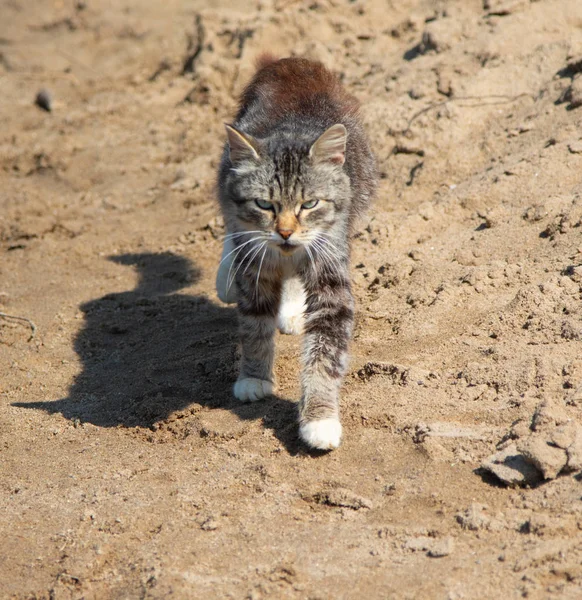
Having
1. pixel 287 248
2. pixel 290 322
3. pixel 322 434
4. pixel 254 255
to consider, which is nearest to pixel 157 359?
pixel 290 322

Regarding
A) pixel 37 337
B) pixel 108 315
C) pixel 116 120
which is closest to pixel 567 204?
pixel 108 315

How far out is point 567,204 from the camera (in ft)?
17.6

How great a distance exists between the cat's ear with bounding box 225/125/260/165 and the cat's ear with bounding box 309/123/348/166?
33 cm

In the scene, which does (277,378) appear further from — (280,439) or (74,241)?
(74,241)

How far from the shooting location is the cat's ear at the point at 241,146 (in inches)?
175

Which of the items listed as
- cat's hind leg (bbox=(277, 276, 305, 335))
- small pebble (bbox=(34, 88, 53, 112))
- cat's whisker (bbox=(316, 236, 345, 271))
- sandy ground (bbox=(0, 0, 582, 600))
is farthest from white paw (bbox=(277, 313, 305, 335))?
small pebble (bbox=(34, 88, 53, 112))

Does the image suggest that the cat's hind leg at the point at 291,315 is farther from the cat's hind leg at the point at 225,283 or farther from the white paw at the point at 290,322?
the cat's hind leg at the point at 225,283

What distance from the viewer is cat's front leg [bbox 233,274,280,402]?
4.68m

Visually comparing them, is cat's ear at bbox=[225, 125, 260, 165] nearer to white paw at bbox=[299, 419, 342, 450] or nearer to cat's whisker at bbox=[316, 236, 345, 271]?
cat's whisker at bbox=[316, 236, 345, 271]

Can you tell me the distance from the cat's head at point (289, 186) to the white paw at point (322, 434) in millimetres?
991

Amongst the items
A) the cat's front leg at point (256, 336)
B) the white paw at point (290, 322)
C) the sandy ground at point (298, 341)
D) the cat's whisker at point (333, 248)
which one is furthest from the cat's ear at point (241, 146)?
the sandy ground at point (298, 341)

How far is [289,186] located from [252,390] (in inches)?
47.5

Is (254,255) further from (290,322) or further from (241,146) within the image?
(290,322)

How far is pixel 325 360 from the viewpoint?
14.2 ft
